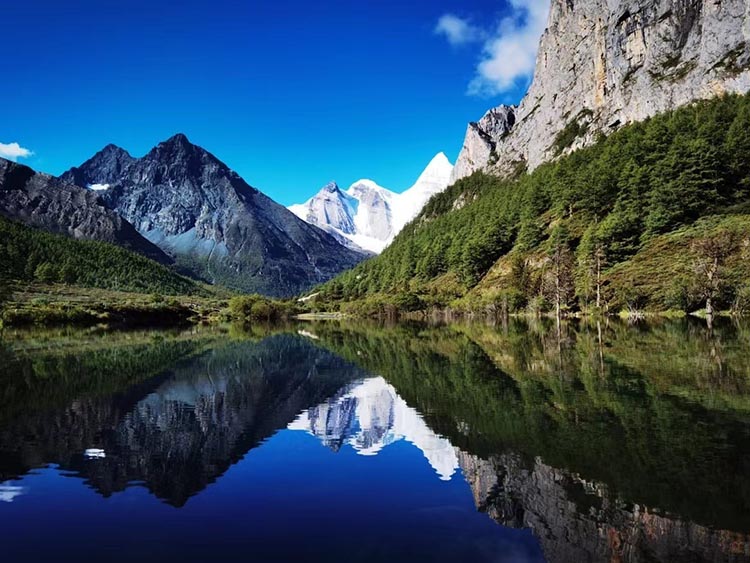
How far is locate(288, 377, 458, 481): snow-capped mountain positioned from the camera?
65.6 feet

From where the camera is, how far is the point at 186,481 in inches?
679

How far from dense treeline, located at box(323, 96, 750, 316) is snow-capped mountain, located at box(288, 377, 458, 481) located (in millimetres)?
76546

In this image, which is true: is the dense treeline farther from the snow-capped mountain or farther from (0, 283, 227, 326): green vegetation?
(0, 283, 227, 326): green vegetation

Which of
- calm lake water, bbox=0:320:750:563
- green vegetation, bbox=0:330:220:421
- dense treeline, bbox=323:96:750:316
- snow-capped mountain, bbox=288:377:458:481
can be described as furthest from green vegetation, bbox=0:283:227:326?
snow-capped mountain, bbox=288:377:458:481

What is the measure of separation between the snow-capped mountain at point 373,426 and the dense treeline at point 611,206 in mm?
76546

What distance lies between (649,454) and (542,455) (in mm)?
3426

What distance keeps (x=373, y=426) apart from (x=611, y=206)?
13696cm

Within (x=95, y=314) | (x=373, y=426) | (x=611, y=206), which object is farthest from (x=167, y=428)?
(x=611, y=206)

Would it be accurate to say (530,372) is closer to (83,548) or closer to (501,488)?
(501,488)

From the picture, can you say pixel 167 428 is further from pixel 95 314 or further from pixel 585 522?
pixel 95 314

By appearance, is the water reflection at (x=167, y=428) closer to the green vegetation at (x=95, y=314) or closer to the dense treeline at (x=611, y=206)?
the dense treeline at (x=611, y=206)

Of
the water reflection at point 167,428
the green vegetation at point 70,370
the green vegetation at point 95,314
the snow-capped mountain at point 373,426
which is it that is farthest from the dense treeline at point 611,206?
the water reflection at point 167,428

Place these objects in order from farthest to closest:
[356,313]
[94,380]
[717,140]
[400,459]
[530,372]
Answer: [356,313] → [717,140] → [94,380] → [530,372] → [400,459]

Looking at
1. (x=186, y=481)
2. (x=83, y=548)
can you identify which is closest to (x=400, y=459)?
(x=186, y=481)
